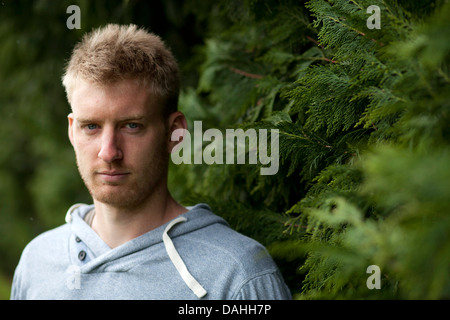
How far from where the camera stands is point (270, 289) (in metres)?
1.95

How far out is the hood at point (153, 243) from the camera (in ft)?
6.56

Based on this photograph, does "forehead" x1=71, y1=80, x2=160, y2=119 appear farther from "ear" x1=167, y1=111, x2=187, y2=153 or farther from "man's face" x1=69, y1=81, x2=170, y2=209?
"ear" x1=167, y1=111, x2=187, y2=153

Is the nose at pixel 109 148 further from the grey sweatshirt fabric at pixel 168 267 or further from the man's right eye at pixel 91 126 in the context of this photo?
the grey sweatshirt fabric at pixel 168 267

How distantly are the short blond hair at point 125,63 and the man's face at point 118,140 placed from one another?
46mm

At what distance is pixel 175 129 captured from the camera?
89.5 inches

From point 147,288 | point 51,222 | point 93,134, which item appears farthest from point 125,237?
point 51,222

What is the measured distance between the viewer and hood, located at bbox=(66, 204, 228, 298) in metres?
2.00

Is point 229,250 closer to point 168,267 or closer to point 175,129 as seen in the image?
point 168,267

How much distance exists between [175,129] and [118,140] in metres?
0.31
